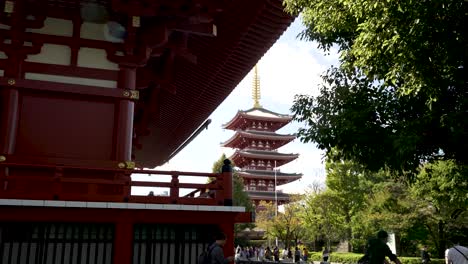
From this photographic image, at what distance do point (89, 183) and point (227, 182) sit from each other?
2644mm

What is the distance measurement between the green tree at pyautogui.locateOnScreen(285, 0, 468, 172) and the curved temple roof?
0.89 m

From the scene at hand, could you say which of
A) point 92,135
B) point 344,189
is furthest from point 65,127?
point 344,189

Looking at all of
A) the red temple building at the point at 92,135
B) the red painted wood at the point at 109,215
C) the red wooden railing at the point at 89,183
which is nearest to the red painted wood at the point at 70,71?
the red temple building at the point at 92,135

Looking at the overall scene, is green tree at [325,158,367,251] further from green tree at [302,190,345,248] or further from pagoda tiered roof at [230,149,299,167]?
pagoda tiered roof at [230,149,299,167]

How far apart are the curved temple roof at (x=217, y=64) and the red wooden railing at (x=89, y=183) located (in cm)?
358

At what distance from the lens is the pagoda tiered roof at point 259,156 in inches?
2787

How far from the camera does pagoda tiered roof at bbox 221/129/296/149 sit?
236 feet

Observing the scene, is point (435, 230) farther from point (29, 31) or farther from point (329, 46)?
point (29, 31)

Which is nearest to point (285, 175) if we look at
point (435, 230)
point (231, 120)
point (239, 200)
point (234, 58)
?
point (231, 120)

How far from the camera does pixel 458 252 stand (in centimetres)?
873

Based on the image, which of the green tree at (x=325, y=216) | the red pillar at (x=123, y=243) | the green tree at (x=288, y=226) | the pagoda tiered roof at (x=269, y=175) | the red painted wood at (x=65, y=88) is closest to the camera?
the red pillar at (x=123, y=243)

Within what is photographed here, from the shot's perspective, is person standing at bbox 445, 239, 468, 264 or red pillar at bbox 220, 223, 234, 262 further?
red pillar at bbox 220, 223, 234, 262

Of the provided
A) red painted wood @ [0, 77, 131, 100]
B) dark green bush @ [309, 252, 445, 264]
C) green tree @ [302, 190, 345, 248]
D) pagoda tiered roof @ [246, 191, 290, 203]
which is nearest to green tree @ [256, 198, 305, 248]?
green tree @ [302, 190, 345, 248]

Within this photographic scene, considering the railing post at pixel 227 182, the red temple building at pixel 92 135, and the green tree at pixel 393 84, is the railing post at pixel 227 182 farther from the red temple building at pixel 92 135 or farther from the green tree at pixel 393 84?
the green tree at pixel 393 84
